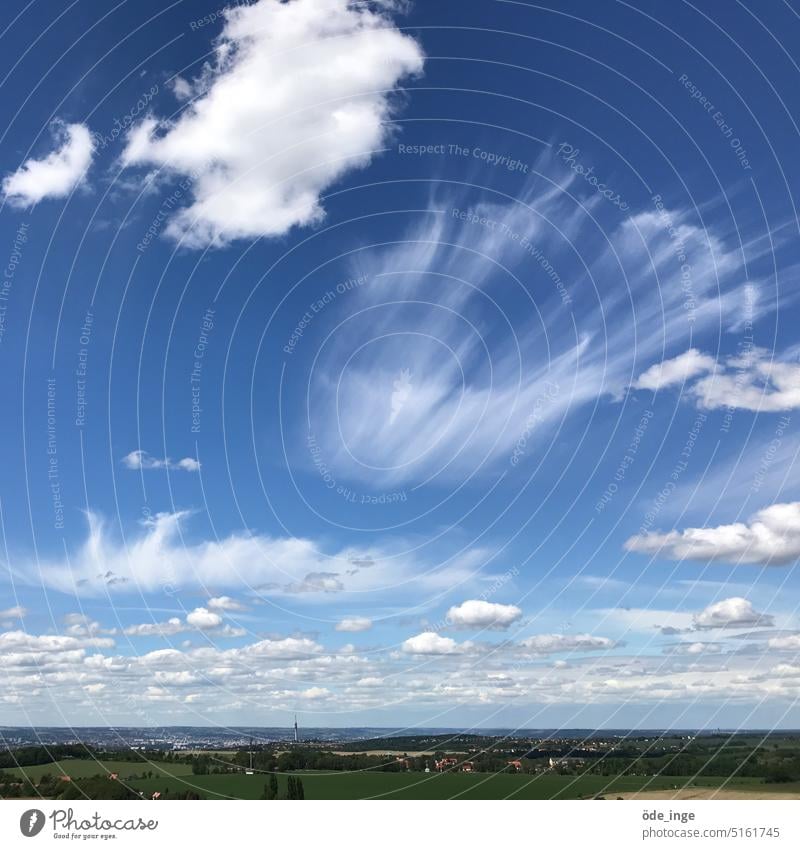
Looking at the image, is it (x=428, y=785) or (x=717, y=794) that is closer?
(x=717, y=794)

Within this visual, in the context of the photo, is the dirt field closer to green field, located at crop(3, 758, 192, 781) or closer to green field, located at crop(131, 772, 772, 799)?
green field, located at crop(131, 772, 772, 799)

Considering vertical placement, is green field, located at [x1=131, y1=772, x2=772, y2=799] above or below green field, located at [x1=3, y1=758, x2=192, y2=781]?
below

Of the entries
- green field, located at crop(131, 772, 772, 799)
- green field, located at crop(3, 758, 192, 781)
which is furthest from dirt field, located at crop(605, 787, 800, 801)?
green field, located at crop(3, 758, 192, 781)

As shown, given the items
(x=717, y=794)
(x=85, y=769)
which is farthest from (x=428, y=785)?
(x=85, y=769)

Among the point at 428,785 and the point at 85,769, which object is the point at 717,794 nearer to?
the point at 428,785

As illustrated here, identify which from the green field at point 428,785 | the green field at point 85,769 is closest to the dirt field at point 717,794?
the green field at point 428,785

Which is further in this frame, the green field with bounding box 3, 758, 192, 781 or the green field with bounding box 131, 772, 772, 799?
the green field with bounding box 131, 772, 772, 799

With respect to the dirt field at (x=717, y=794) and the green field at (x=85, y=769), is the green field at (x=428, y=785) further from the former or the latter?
the dirt field at (x=717, y=794)
